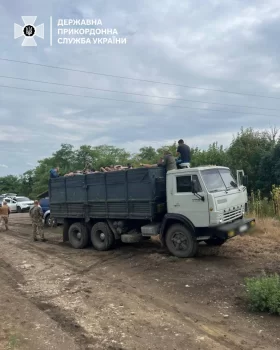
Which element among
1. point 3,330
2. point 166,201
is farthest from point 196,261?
point 3,330

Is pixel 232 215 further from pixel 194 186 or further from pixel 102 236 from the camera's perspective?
pixel 102 236

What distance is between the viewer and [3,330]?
5004 millimetres

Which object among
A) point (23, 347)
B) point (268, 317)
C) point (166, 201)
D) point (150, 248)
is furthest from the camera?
point (150, 248)

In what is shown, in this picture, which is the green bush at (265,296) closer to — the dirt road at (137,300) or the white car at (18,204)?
the dirt road at (137,300)

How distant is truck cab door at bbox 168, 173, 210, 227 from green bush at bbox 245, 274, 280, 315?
2.76 m

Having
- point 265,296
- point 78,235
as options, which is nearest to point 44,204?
point 78,235

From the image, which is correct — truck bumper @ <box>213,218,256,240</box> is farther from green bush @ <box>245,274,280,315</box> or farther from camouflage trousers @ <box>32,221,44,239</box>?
camouflage trousers @ <box>32,221,44,239</box>

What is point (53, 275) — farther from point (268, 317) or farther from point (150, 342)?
point (268, 317)

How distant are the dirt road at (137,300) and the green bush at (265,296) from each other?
0.55 ft

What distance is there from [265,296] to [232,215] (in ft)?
11.3

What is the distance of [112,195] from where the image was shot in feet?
33.7

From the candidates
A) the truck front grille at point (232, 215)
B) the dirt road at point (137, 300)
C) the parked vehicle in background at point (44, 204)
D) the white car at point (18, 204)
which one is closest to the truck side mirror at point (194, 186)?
the truck front grille at point (232, 215)

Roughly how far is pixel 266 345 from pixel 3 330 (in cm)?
349

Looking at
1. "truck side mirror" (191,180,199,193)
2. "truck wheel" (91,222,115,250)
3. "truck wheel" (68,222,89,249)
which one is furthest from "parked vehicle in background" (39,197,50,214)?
"truck side mirror" (191,180,199,193)
